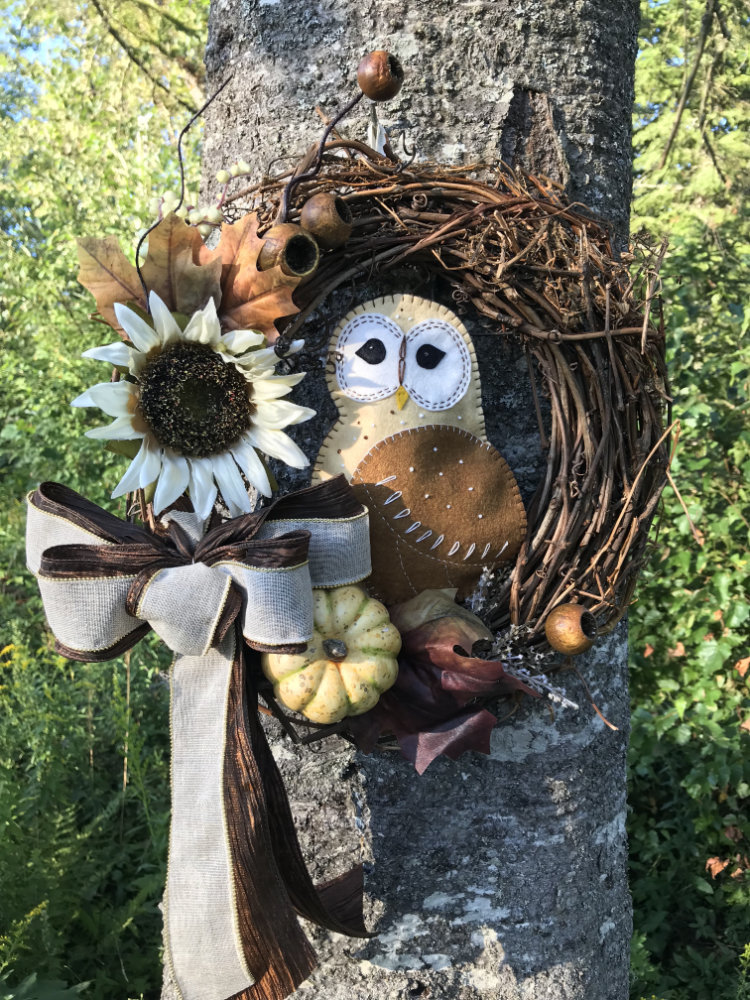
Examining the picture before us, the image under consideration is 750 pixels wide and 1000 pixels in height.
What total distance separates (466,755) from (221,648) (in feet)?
1.73

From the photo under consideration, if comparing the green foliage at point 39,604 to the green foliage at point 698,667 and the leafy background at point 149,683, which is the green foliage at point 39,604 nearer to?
the leafy background at point 149,683

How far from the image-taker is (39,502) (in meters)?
1.25

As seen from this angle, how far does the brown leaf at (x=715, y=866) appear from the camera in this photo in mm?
2982

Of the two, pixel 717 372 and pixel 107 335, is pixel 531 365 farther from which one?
pixel 107 335

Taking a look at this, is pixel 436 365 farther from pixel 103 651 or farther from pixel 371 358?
pixel 103 651

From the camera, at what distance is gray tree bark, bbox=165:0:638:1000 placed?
1466 millimetres

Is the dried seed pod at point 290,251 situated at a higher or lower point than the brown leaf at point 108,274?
higher

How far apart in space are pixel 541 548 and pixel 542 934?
28.8 inches

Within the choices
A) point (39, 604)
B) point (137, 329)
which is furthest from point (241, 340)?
point (39, 604)

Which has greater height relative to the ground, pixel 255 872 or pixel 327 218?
pixel 327 218

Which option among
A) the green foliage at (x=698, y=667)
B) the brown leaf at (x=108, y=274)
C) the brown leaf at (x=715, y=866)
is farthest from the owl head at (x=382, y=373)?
the brown leaf at (x=715, y=866)

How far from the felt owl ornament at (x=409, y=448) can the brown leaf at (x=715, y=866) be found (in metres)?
2.30

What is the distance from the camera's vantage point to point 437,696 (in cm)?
124

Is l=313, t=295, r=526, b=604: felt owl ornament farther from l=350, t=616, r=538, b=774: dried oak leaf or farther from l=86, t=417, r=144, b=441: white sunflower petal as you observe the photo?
l=86, t=417, r=144, b=441: white sunflower petal
